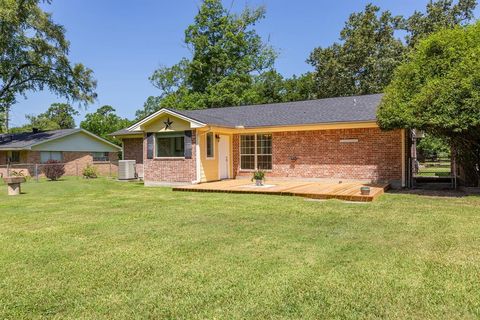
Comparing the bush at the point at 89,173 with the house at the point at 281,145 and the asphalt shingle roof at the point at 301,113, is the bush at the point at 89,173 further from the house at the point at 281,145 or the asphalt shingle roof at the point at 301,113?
the asphalt shingle roof at the point at 301,113

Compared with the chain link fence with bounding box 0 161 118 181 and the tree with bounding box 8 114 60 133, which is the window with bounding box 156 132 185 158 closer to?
the chain link fence with bounding box 0 161 118 181

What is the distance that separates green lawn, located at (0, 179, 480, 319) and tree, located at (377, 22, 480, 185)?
8.57ft

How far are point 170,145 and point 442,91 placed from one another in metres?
9.58

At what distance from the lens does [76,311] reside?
2969 mm

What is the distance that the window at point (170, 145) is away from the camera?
44.7 ft

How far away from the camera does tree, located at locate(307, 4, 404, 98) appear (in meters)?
29.1

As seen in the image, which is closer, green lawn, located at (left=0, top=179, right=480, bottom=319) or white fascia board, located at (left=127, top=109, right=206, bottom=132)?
green lawn, located at (left=0, top=179, right=480, bottom=319)

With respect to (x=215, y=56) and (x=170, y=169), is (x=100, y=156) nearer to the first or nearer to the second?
(x=215, y=56)

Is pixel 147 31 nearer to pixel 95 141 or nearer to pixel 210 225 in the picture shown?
pixel 95 141

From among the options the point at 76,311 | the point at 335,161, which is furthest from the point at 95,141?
the point at 76,311

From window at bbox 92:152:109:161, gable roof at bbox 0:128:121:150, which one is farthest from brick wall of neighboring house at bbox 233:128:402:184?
window at bbox 92:152:109:161

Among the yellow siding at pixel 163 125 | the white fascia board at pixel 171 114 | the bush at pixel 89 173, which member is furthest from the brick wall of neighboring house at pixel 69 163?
the yellow siding at pixel 163 125

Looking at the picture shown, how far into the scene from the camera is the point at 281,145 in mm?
14102

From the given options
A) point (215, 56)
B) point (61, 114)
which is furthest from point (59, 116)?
point (215, 56)
